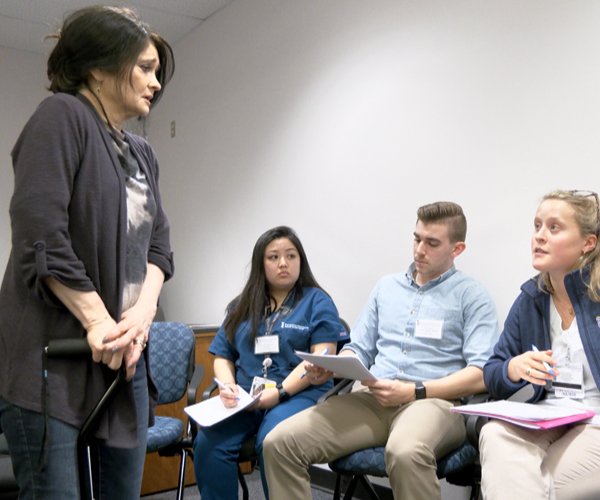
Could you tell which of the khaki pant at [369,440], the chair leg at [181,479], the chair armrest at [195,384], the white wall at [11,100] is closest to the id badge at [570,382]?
the khaki pant at [369,440]

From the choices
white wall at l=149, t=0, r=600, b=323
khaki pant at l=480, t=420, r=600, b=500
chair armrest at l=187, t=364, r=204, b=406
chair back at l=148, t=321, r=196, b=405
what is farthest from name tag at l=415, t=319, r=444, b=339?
chair back at l=148, t=321, r=196, b=405

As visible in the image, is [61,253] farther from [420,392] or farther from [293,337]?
[293,337]

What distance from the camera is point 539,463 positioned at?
5.26 feet

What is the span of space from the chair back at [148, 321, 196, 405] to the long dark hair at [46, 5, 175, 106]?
186 cm

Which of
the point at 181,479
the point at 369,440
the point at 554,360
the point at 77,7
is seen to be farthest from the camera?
the point at 77,7

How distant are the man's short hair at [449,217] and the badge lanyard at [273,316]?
0.77m

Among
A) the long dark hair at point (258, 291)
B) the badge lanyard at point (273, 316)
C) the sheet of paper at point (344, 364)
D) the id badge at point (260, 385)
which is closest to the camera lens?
the sheet of paper at point (344, 364)

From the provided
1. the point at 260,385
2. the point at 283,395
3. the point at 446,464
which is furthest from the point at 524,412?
the point at 260,385

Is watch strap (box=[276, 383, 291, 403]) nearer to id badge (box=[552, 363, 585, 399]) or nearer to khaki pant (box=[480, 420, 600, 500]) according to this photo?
A: khaki pant (box=[480, 420, 600, 500])

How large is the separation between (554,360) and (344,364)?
67cm

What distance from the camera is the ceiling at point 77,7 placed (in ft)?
14.6

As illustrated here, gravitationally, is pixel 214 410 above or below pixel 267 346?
below

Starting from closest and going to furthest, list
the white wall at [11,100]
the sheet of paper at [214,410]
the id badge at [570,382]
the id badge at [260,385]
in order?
the id badge at [570,382] → the sheet of paper at [214,410] → the id badge at [260,385] → the white wall at [11,100]

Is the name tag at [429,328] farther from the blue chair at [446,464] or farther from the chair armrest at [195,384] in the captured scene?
the chair armrest at [195,384]
